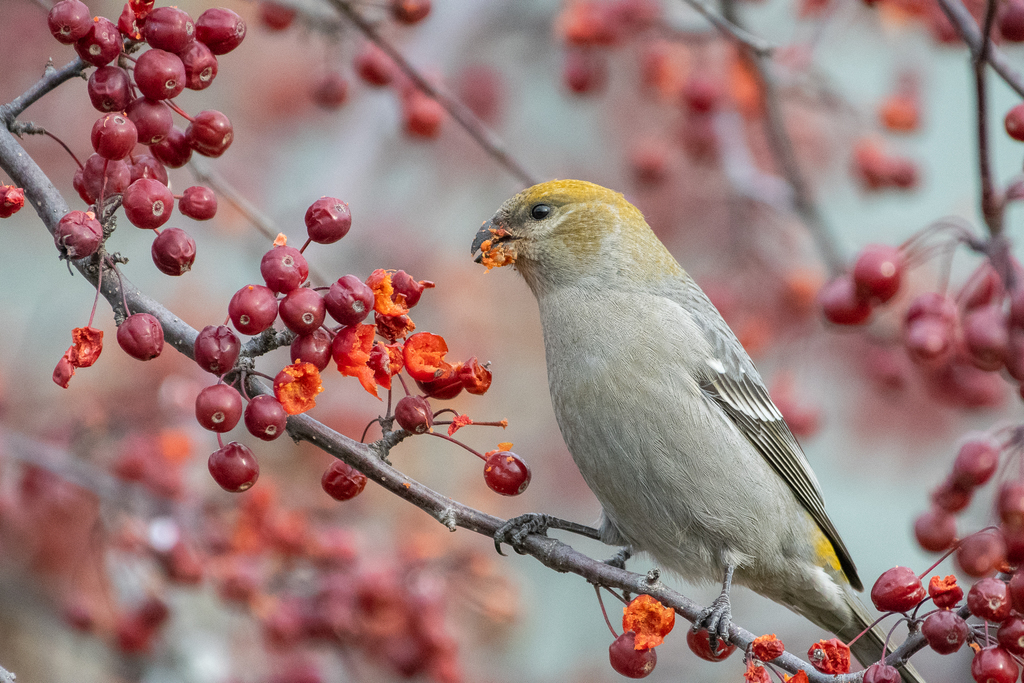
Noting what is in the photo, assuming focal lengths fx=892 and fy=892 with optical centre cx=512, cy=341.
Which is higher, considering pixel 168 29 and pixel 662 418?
pixel 662 418

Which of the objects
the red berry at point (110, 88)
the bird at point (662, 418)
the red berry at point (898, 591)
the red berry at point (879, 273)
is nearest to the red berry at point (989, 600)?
the red berry at point (898, 591)

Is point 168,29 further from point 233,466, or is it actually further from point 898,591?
point 898,591

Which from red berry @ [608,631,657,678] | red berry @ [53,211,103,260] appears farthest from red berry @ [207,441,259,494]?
red berry @ [608,631,657,678]

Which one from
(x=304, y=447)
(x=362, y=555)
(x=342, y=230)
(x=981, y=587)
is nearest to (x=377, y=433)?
(x=304, y=447)

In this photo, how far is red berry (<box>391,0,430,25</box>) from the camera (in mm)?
3119

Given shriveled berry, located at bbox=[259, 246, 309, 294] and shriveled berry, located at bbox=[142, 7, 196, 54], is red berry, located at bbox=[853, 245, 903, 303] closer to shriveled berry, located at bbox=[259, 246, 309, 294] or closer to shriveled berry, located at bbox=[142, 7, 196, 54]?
shriveled berry, located at bbox=[259, 246, 309, 294]

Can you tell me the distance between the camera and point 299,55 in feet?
21.4

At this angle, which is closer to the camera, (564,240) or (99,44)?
(99,44)

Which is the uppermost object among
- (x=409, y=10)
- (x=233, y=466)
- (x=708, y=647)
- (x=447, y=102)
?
(x=409, y=10)

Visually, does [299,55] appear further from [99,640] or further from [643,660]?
[643,660]

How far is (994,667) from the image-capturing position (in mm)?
2086

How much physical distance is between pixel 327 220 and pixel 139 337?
495 millimetres

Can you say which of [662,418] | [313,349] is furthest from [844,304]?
[313,349]

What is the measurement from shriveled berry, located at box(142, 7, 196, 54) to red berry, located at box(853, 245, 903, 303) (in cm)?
227
